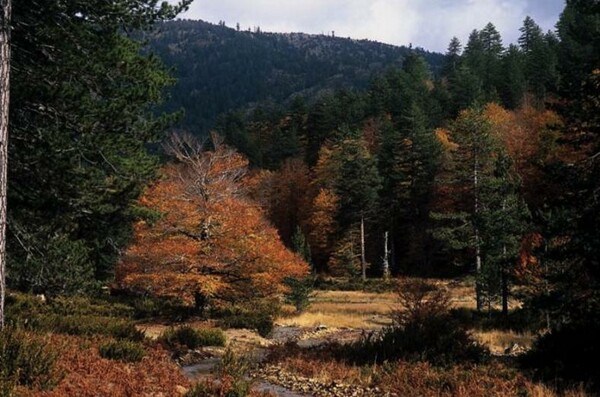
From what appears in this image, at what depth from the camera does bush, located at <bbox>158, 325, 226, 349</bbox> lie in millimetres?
17156

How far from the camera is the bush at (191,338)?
1716 centimetres

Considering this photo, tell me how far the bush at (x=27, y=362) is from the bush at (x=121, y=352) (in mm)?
2615

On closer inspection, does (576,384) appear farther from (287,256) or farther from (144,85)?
(287,256)

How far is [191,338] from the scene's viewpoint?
17.3 m

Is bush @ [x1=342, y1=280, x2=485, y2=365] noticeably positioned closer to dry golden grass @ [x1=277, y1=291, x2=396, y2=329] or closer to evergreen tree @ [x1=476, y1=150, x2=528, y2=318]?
dry golden grass @ [x1=277, y1=291, x2=396, y2=329]

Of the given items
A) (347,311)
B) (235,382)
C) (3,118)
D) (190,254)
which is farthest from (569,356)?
(347,311)

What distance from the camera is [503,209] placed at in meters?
27.9

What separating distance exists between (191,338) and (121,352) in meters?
6.96

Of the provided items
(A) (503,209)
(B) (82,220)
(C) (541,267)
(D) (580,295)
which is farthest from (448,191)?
(B) (82,220)

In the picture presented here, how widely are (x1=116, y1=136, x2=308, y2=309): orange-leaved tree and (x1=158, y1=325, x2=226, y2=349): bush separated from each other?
14.6ft

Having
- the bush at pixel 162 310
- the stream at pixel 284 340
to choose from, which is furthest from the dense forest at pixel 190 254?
the stream at pixel 284 340

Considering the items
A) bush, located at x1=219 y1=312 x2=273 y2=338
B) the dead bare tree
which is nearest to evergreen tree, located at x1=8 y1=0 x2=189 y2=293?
bush, located at x1=219 y1=312 x2=273 y2=338

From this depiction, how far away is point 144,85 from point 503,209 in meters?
21.5

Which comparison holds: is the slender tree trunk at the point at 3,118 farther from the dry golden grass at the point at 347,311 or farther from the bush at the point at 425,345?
the dry golden grass at the point at 347,311
